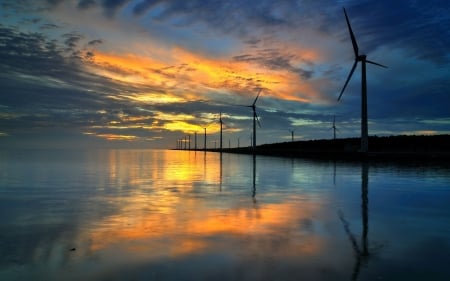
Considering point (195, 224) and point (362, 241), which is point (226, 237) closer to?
point (195, 224)

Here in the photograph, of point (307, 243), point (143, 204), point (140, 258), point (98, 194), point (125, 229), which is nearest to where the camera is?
point (140, 258)

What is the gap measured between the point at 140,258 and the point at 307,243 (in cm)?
431

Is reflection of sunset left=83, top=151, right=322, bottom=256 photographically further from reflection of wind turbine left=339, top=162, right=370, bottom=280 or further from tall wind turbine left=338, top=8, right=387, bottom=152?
tall wind turbine left=338, top=8, right=387, bottom=152

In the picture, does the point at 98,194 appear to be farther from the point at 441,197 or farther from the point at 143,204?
the point at 441,197

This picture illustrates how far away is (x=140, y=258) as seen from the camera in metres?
9.59

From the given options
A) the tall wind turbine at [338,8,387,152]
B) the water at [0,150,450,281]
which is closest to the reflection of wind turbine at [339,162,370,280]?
the water at [0,150,450,281]

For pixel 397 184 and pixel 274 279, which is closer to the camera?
pixel 274 279

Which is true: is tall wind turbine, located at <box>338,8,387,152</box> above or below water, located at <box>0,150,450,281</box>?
above

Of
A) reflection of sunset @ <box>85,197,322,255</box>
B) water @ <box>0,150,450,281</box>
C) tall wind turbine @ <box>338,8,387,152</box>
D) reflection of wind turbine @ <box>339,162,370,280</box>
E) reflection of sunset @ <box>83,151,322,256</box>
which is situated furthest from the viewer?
tall wind turbine @ <box>338,8,387,152</box>

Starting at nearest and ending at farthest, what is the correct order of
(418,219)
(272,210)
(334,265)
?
(334,265)
(418,219)
(272,210)

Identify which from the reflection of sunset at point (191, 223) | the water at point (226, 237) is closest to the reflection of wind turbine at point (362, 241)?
the water at point (226, 237)

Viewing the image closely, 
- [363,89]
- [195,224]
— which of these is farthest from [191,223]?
[363,89]

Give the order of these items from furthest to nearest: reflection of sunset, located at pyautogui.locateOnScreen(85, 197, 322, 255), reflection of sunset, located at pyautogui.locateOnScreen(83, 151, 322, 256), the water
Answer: reflection of sunset, located at pyautogui.locateOnScreen(85, 197, 322, 255)
reflection of sunset, located at pyautogui.locateOnScreen(83, 151, 322, 256)
the water

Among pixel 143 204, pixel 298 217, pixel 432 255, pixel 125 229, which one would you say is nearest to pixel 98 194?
pixel 143 204
